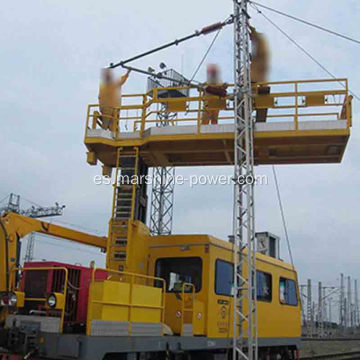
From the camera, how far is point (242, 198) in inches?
484

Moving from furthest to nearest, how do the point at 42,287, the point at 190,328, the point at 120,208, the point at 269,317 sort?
the point at 269,317, the point at 120,208, the point at 190,328, the point at 42,287

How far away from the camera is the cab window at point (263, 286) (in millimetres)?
12852

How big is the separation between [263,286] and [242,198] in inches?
104

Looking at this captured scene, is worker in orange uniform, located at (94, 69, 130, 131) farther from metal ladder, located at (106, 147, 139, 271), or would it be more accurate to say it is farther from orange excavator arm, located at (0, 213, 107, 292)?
orange excavator arm, located at (0, 213, 107, 292)

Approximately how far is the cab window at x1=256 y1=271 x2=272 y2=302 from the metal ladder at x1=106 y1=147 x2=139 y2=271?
3.69 meters

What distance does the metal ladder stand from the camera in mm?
11749

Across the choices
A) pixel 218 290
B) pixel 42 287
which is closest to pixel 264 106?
pixel 218 290

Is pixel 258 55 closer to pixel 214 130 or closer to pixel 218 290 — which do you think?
pixel 214 130

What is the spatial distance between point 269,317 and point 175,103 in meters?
6.34

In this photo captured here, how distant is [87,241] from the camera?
11453 mm

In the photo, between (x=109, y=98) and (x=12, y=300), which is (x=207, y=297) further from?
(x=109, y=98)

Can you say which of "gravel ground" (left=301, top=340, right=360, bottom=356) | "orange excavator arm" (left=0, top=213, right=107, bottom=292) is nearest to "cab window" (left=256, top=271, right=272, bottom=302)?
"orange excavator arm" (left=0, top=213, right=107, bottom=292)

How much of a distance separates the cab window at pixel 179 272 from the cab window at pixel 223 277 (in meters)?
0.49

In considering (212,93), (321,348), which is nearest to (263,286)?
(212,93)
